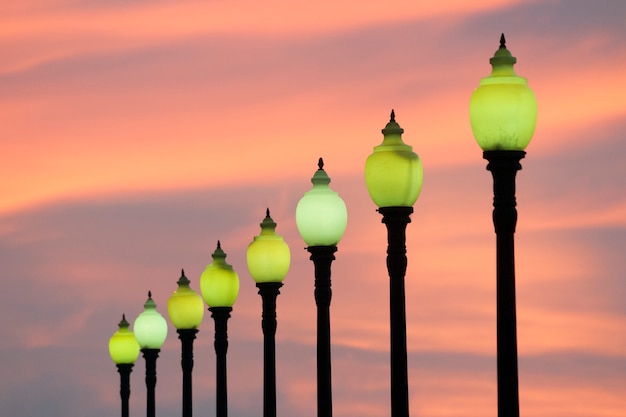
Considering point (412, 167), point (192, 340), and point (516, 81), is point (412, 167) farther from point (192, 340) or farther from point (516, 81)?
point (192, 340)

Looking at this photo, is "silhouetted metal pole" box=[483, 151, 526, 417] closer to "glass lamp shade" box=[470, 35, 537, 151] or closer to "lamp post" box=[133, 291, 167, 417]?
"glass lamp shade" box=[470, 35, 537, 151]

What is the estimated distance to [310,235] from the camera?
3131cm

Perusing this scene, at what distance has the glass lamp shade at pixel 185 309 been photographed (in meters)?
42.2

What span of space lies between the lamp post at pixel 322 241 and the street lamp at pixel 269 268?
3.52 meters

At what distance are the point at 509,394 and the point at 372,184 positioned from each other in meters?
5.27

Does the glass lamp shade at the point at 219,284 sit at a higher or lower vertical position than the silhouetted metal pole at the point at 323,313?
higher

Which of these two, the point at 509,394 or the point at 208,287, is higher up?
the point at 208,287

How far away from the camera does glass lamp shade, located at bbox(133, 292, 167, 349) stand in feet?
154

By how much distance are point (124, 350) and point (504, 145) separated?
27881 mm

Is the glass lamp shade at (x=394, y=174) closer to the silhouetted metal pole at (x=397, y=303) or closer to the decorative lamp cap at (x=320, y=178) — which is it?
the silhouetted metal pole at (x=397, y=303)

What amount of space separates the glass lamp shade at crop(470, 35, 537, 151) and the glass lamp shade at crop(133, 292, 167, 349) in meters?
23.9

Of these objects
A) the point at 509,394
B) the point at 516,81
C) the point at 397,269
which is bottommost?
the point at 509,394

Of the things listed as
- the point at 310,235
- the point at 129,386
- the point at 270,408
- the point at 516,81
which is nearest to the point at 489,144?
the point at 516,81

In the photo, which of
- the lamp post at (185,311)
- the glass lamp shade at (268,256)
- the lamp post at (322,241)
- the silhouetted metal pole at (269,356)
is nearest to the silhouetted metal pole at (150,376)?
the lamp post at (185,311)
